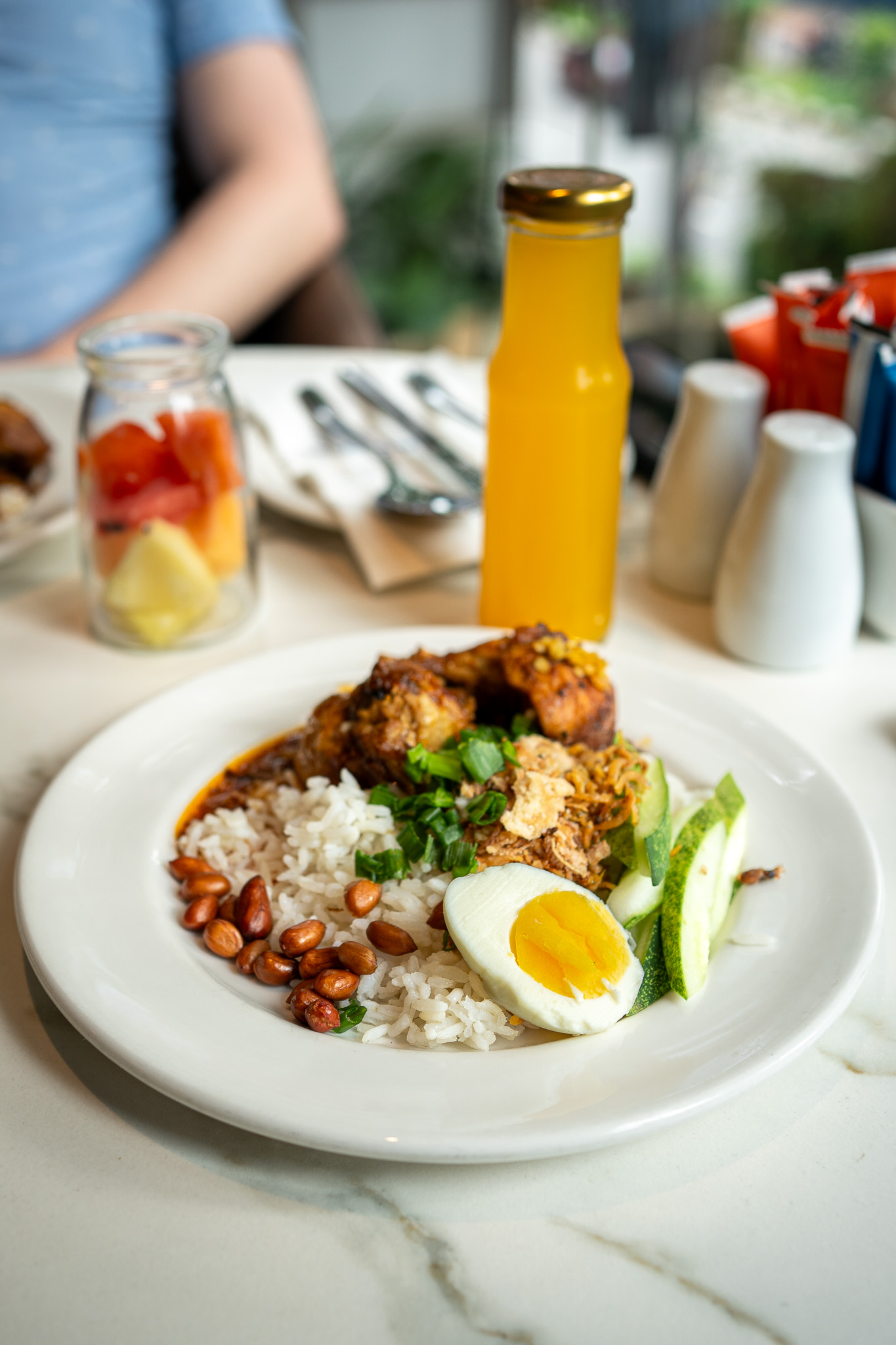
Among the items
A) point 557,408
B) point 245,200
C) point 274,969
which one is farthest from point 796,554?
point 245,200

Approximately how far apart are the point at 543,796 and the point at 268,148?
217cm

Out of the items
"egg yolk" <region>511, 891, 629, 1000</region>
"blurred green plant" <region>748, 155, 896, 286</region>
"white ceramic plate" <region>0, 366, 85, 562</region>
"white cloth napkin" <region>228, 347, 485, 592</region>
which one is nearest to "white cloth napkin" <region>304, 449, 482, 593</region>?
"white cloth napkin" <region>228, 347, 485, 592</region>

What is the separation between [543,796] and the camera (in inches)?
44.1

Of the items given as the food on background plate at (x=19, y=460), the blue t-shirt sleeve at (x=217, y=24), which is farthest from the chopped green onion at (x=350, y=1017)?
the blue t-shirt sleeve at (x=217, y=24)

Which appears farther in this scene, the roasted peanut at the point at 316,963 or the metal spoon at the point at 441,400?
the metal spoon at the point at 441,400

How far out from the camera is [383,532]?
5.99 ft

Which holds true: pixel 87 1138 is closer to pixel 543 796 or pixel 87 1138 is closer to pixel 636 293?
pixel 543 796

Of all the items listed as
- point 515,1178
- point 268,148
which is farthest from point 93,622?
point 268,148

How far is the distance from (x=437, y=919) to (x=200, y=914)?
24 cm

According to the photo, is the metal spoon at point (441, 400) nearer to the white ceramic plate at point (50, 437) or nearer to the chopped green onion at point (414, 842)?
the white ceramic plate at point (50, 437)

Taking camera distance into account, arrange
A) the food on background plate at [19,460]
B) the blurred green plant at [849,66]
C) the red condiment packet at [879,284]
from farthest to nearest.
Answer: the blurred green plant at [849,66] → the food on background plate at [19,460] → the red condiment packet at [879,284]

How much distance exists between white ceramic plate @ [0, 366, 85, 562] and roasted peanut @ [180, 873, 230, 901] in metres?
0.77

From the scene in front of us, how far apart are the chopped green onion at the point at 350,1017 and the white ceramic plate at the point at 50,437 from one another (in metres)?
1.00

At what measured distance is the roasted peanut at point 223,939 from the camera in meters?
1.07
